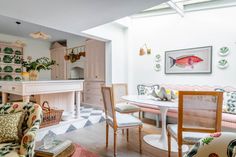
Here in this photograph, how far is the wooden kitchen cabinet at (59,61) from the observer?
6172mm

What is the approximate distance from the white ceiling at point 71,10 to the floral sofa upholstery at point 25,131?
1488mm

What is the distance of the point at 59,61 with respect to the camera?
632 cm

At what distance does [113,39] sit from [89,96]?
2000 millimetres

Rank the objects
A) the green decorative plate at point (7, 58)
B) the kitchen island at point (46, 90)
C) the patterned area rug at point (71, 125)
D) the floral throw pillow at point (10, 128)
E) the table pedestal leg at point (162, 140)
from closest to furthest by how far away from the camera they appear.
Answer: the floral throw pillow at point (10, 128) → the table pedestal leg at point (162, 140) → the kitchen island at point (46, 90) → the patterned area rug at point (71, 125) → the green decorative plate at point (7, 58)

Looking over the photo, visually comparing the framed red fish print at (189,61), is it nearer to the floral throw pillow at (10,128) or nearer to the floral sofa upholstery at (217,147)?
the floral sofa upholstery at (217,147)

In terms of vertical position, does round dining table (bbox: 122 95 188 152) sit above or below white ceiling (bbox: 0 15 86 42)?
below

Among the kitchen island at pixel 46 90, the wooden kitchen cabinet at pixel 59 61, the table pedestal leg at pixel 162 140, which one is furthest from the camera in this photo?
the wooden kitchen cabinet at pixel 59 61

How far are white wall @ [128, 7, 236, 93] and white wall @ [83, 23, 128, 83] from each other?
0.21 m

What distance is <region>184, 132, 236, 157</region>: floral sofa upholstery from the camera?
31.7 inches

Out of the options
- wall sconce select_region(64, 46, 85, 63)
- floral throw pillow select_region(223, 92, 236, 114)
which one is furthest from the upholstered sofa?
wall sconce select_region(64, 46, 85, 63)

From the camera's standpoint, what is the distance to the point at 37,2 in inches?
87.1

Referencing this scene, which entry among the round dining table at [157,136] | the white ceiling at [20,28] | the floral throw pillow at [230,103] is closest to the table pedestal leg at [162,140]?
the round dining table at [157,136]

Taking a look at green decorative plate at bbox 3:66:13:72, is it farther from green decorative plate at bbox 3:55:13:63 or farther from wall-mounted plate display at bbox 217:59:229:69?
wall-mounted plate display at bbox 217:59:229:69

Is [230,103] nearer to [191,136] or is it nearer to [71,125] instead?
[191,136]
